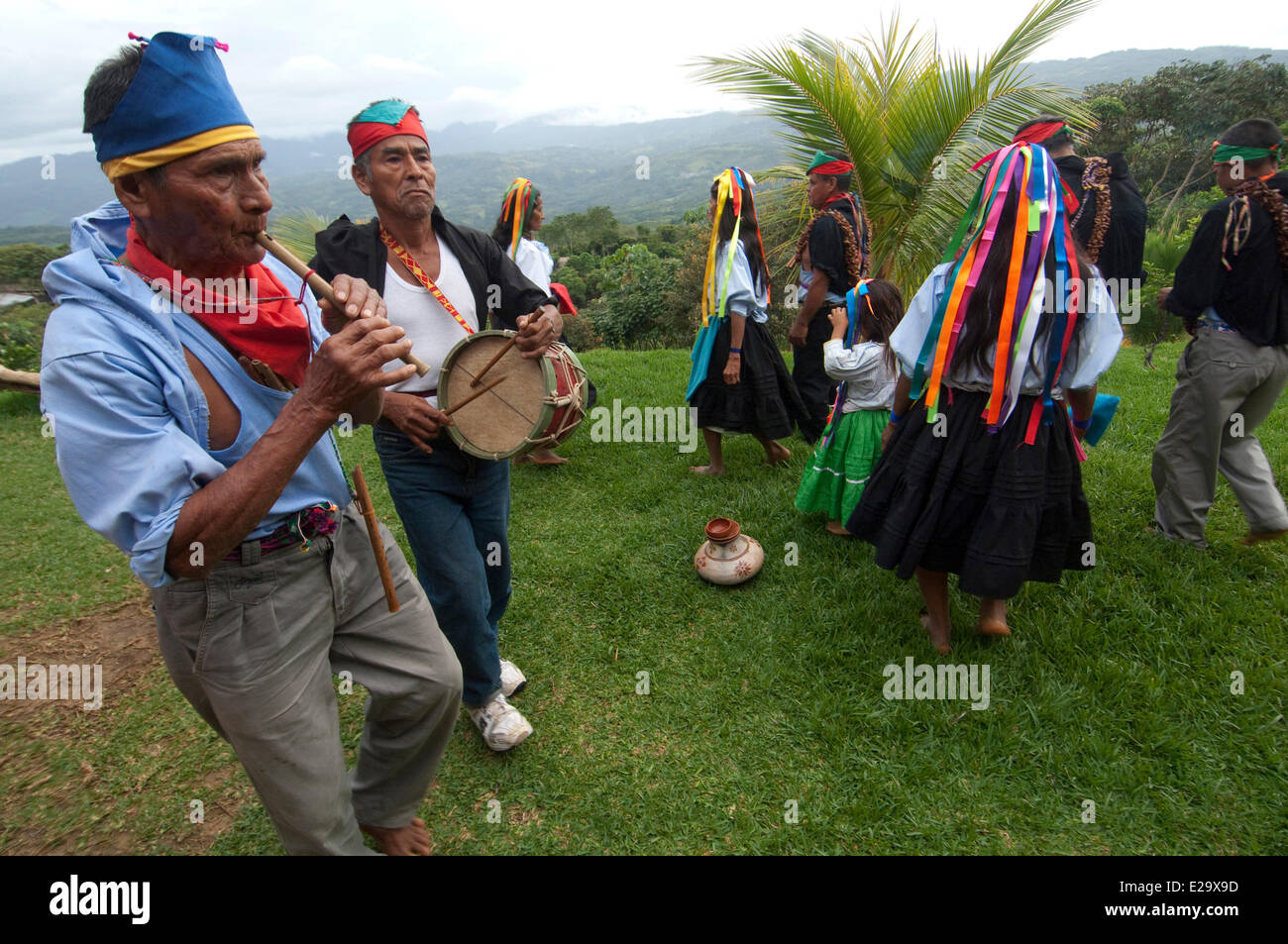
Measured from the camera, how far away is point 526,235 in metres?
6.15

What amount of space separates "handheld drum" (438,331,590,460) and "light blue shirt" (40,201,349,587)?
1068 mm

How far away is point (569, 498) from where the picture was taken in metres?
5.46

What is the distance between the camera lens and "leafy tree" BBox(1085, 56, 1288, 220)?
113 ft

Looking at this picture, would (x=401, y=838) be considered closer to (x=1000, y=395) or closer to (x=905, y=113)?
(x=1000, y=395)

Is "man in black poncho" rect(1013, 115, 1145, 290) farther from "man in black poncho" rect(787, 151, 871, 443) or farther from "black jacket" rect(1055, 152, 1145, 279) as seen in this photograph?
"man in black poncho" rect(787, 151, 871, 443)

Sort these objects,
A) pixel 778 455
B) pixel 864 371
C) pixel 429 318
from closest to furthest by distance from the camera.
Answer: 1. pixel 429 318
2. pixel 864 371
3. pixel 778 455

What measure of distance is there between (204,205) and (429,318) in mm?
1180

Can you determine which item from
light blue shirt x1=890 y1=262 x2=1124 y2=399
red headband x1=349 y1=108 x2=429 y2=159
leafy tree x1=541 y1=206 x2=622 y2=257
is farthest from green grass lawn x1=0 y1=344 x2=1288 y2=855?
leafy tree x1=541 y1=206 x2=622 y2=257

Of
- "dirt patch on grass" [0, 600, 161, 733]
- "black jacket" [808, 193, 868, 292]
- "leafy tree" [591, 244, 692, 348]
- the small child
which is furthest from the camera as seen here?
"leafy tree" [591, 244, 692, 348]

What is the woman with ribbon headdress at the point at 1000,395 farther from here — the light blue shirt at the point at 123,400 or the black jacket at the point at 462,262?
the light blue shirt at the point at 123,400

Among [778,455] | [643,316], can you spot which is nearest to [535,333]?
[778,455]

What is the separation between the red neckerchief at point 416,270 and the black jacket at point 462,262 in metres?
0.03

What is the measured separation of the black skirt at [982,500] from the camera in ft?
9.61

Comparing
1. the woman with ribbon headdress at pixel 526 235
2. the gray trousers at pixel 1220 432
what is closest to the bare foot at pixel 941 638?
the gray trousers at pixel 1220 432
